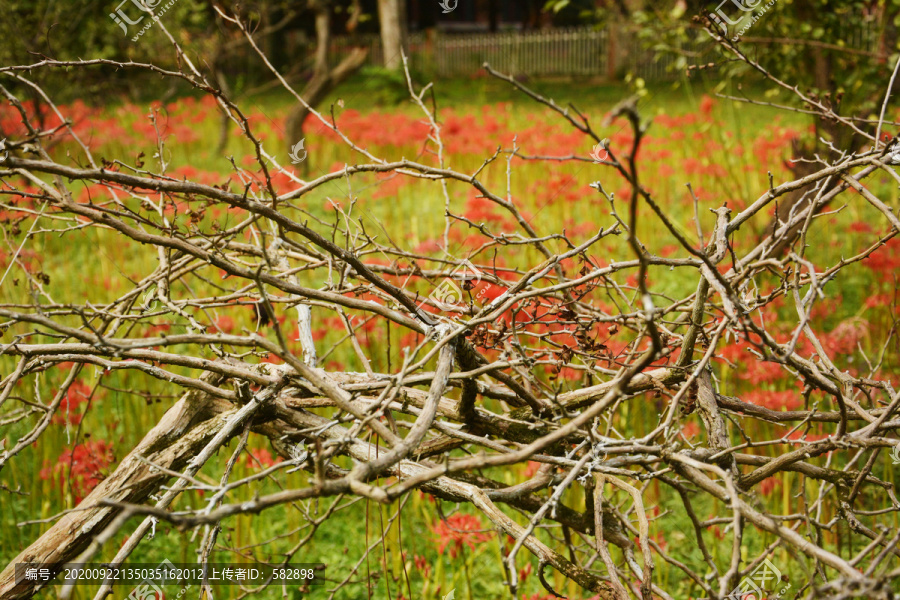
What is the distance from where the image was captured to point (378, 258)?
13.6 ft

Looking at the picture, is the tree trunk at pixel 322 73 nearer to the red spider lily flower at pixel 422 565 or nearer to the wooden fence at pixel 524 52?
the red spider lily flower at pixel 422 565

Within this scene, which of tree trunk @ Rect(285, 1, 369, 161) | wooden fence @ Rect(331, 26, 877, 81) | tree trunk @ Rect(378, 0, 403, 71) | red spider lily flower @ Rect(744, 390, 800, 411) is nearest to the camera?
red spider lily flower @ Rect(744, 390, 800, 411)

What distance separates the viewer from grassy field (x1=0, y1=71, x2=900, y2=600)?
2.51m

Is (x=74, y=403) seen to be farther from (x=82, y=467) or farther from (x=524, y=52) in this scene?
(x=524, y=52)

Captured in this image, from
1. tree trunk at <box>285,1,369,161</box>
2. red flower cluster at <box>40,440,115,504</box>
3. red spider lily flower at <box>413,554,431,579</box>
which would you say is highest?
tree trunk at <box>285,1,369,161</box>

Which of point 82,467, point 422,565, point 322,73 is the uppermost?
point 322,73

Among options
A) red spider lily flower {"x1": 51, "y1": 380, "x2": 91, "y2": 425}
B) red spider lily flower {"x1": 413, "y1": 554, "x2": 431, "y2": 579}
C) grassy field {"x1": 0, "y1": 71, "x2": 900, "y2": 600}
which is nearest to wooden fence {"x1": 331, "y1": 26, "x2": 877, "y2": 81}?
grassy field {"x1": 0, "y1": 71, "x2": 900, "y2": 600}

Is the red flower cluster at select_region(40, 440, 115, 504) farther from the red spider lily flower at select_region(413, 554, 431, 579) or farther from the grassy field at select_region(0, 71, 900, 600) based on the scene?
the red spider lily flower at select_region(413, 554, 431, 579)

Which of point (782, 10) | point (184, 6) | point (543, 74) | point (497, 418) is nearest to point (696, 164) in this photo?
point (782, 10)

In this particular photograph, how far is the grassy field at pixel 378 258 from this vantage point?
98.7 inches

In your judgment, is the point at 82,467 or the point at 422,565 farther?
the point at 82,467

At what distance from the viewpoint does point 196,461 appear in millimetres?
1249

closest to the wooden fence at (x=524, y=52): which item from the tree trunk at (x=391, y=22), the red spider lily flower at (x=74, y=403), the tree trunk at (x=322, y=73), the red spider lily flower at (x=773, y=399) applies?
the tree trunk at (x=391, y=22)

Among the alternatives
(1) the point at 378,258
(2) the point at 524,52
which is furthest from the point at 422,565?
(2) the point at 524,52
